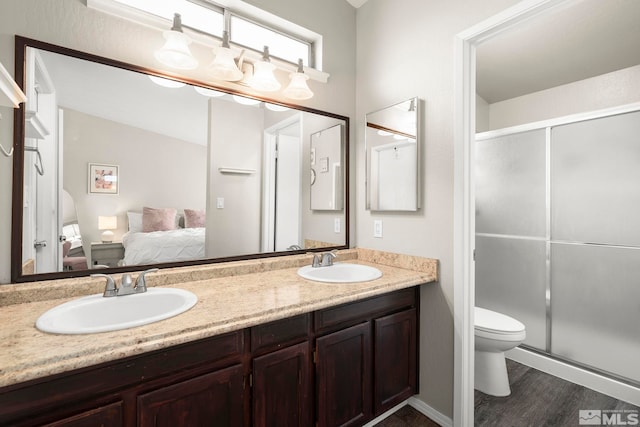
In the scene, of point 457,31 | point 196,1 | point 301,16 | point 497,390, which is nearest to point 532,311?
point 497,390

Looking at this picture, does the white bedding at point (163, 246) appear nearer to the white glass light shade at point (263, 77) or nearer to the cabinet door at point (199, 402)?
the cabinet door at point (199, 402)

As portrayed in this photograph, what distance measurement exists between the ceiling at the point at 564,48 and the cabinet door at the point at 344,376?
197cm

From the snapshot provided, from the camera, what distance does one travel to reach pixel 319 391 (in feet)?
4.42

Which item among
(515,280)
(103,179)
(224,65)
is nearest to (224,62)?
(224,65)

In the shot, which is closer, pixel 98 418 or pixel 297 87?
pixel 98 418

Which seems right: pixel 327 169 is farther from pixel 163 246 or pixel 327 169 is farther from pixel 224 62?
pixel 163 246

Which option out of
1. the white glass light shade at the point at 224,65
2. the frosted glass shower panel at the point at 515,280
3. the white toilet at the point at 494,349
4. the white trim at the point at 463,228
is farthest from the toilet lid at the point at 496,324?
the white glass light shade at the point at 224,65

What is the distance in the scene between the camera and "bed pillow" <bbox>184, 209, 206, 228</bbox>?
1597 millimetres

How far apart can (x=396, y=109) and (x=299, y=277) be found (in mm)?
1239

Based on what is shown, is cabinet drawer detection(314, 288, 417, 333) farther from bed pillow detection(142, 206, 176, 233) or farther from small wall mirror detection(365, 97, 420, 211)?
bed pillow detection(142, 206, 176, 233)

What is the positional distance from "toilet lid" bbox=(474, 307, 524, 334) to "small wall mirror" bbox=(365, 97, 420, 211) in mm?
963

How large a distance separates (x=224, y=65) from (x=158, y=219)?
2.85ft

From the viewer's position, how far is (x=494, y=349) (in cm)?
201

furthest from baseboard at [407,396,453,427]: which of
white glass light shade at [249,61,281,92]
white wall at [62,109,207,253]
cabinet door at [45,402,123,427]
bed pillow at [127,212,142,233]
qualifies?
white glass light shade at [249,61,281,92]
